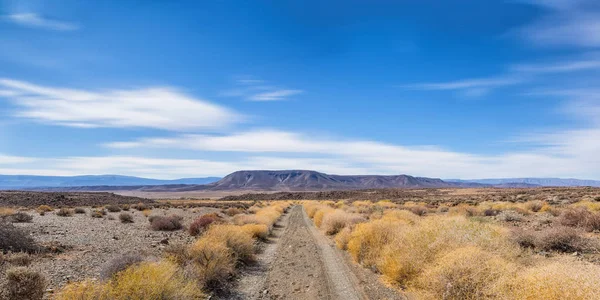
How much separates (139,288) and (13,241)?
32.8ft

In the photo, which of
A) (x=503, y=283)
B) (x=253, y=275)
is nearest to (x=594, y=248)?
(x=503, y=283)

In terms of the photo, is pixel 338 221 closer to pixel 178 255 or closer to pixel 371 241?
pixel 371 241

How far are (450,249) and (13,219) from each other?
2810 centimetres

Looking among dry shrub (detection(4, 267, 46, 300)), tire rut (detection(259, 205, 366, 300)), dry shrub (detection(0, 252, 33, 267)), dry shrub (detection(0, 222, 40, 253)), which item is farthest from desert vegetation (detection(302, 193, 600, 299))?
dry shrub (detection(0, 222, 40, 253))

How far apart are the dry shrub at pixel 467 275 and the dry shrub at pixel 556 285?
0.64m

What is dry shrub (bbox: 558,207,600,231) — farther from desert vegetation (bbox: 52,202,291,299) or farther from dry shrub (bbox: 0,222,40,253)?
dry shrub (bbox: 0,222,40,253)

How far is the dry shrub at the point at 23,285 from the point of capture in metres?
7.02

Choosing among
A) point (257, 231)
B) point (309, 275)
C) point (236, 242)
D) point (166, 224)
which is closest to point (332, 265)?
point (309, 275)

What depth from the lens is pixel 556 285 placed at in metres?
5.04

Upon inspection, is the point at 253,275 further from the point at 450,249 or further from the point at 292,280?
the point at 450,249

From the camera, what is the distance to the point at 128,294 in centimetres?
655

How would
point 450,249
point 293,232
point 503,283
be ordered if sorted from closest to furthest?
1. point 503,283
2. point 450,249
3. point 293,232

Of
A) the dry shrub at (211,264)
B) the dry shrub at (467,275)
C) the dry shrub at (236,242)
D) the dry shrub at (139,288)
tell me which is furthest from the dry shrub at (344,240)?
the dry shrub at (139,288)

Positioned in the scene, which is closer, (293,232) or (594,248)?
(594,248)
